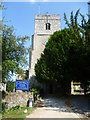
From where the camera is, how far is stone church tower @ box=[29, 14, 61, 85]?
113ft

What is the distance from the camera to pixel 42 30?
120 ft

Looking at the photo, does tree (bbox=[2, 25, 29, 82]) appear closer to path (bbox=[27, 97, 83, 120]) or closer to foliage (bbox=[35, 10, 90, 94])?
path (bbox=[27, 97, 83, 120])

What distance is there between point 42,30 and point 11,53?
24559mm

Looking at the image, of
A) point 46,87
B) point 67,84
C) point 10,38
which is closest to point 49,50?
point 67,84

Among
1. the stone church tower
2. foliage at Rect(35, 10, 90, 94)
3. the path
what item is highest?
the stone church tower

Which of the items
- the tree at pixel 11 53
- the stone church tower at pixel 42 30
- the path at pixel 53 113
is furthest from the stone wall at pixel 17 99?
the stone church tower at pixel 42 30

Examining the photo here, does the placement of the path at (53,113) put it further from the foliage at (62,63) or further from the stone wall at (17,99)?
the foliage at (62,63)

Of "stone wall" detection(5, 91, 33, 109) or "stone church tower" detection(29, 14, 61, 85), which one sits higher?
"stone church tower" detection(29, 14, 61, 85)

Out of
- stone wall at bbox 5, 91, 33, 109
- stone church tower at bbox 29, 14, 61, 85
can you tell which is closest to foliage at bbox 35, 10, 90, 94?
stone church tower at bbox 29, 14, 61, 85

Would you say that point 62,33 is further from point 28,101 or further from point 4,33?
point 4,33

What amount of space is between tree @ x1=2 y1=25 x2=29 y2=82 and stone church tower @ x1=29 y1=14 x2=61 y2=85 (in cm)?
2029

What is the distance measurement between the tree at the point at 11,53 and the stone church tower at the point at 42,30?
799 inches

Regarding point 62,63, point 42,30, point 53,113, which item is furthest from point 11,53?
point 42,30

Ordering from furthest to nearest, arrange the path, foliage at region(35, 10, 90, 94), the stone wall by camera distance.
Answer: foliage at region(35, 10, 90, 94) → the stone wall → the path
